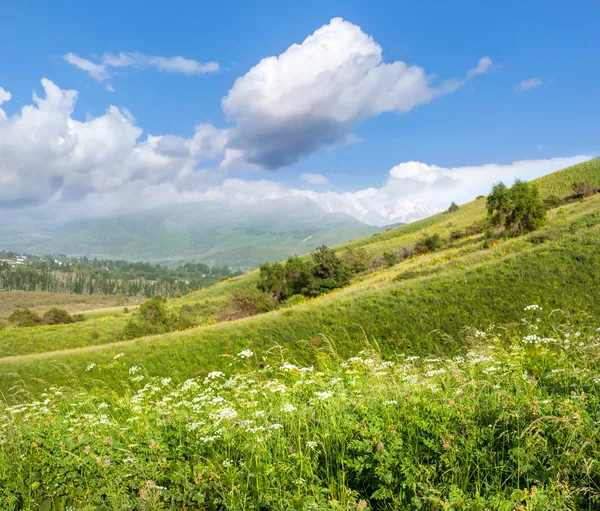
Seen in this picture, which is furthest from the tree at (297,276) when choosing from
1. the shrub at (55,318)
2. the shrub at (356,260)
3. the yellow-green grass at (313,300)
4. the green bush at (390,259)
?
the shrub at (55,318)

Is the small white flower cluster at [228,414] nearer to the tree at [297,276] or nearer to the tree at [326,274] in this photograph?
the tree at [326,274]

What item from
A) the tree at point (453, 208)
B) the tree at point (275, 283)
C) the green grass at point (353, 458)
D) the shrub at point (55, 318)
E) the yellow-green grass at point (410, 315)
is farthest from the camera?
the tree at point (453, 208)

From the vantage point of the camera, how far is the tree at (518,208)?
36250 millimetres

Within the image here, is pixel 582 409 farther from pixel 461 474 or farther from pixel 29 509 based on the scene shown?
pixel 29 509

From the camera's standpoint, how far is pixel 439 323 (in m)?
19.0

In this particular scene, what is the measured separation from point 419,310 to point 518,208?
951 inches

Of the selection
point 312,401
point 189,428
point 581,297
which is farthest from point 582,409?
point 581,297

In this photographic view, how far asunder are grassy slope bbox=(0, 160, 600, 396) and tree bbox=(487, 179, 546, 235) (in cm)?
793

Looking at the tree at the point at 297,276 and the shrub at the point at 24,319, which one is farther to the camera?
the shrub at the point at 24,319

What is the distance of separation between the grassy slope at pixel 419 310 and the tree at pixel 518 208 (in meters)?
7.93

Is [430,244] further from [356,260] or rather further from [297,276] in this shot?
[297,276]

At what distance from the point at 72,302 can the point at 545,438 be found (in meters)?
202

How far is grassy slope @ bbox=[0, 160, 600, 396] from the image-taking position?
18688mm

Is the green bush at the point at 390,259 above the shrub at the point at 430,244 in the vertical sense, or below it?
below
